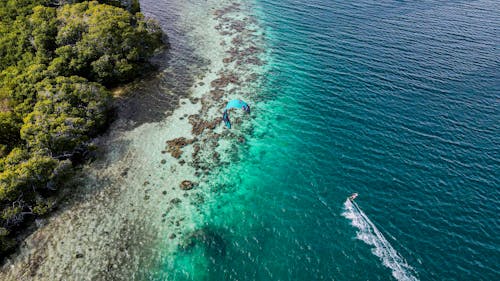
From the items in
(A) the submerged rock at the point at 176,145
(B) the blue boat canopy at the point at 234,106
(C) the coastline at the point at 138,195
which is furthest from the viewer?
(B) the blue boat canopy at the point at 234,106

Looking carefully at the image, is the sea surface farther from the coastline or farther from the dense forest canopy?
the dense forest canopy

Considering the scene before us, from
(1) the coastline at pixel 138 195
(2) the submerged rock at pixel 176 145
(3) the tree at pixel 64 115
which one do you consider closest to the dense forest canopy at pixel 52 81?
(3) the tree at pixel 64 115

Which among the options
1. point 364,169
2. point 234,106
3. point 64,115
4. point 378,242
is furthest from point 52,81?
point 378,242

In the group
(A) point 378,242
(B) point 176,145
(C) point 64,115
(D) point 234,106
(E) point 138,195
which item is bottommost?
(E) point 138,195

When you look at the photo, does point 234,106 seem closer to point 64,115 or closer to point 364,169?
point 364,169

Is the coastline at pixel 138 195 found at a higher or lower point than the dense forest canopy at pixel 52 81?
lower

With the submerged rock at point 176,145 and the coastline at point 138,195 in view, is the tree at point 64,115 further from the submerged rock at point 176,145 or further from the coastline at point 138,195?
the submerged rock at point 176,145
